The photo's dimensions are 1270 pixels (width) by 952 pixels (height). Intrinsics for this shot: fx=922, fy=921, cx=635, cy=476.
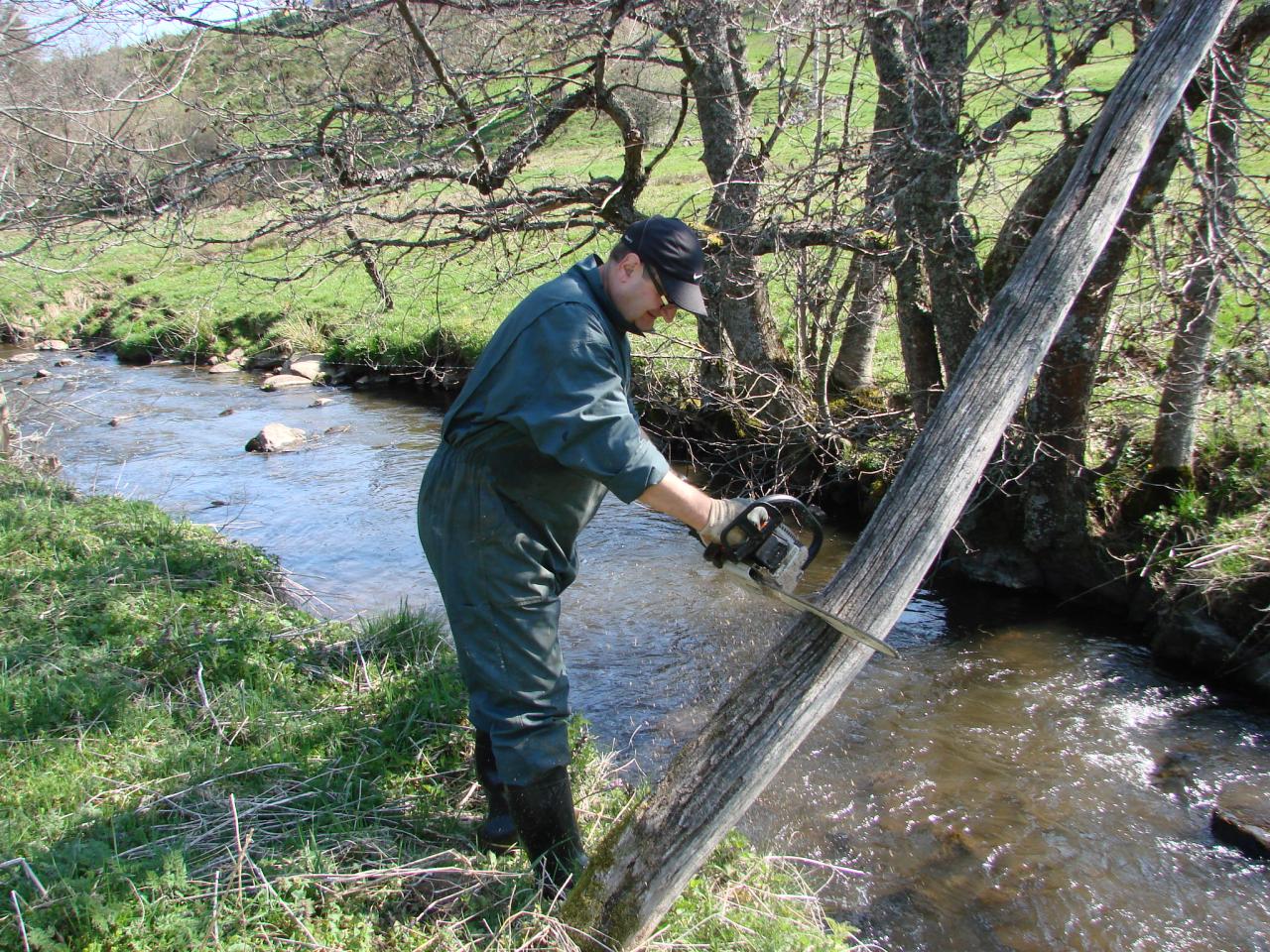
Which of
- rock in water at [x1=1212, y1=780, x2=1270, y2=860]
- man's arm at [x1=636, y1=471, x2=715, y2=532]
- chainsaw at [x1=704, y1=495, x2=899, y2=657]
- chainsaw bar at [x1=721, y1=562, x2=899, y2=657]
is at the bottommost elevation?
rock in water at [x1=1212, y1=780, x2=1270, y2=860]

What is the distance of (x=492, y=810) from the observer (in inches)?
125

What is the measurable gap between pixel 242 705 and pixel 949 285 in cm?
515

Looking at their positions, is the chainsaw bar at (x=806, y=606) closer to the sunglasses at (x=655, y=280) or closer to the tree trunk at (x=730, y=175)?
the sunglasses at (x=655, y=280)

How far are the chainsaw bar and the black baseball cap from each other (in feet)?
2.55

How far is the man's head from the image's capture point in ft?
8.94

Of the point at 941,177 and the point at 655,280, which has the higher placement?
the point at 941,177

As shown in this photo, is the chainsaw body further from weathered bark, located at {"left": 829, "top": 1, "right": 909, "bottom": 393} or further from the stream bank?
the stream bank

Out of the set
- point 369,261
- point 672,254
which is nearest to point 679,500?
point 672,254

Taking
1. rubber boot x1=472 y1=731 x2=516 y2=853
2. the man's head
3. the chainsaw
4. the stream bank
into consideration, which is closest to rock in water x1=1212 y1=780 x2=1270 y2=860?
the stream bank

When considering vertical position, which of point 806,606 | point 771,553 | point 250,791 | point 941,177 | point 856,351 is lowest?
point 250,791

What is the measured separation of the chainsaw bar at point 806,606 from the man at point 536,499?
161mm

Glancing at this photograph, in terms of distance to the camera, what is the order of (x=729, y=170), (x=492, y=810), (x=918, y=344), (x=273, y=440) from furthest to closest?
(x=273, y=440) → (x=918, y=344) → (x=729, y=170) → (x=492, y=810)

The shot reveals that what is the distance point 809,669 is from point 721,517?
505 millimetres

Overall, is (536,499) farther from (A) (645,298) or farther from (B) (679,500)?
(A) (645,298)
